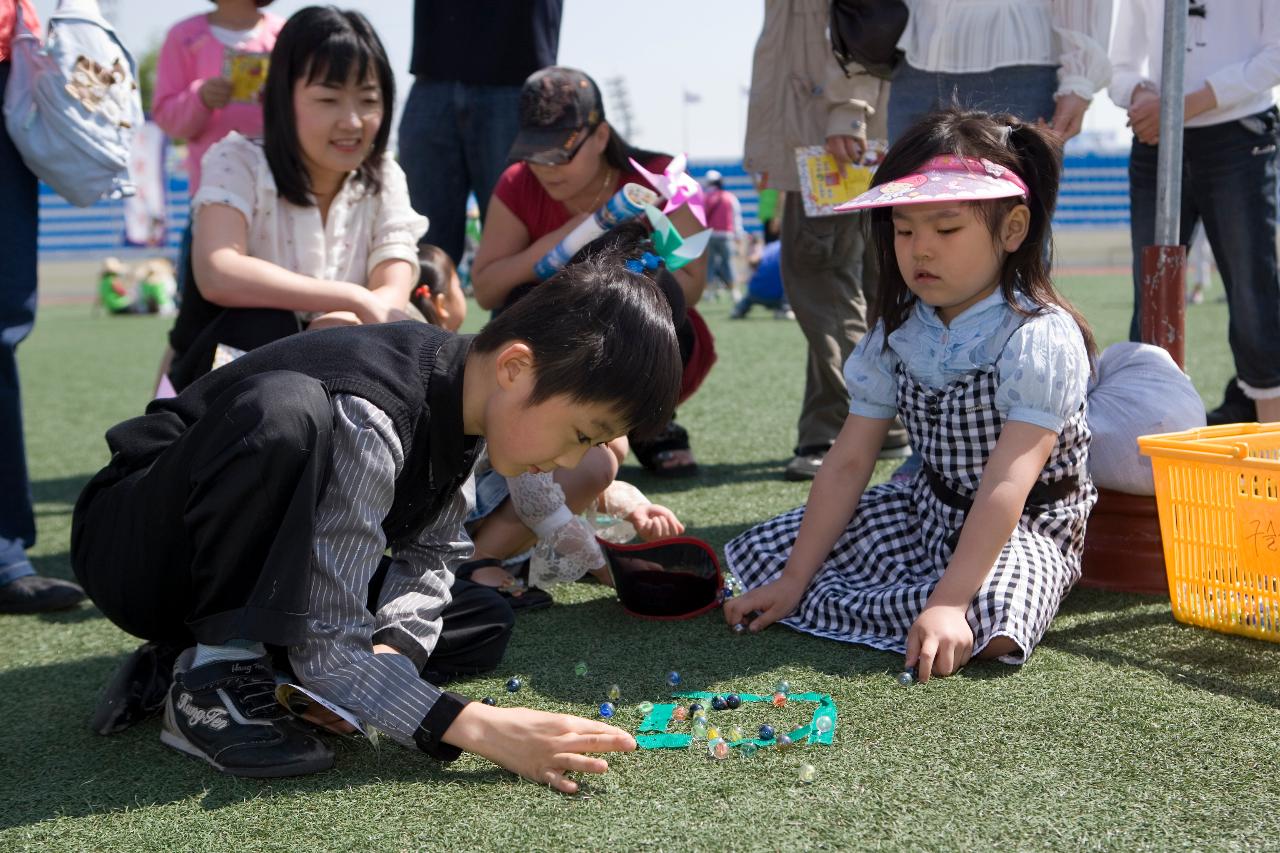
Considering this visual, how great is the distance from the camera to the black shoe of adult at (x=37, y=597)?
2703mm

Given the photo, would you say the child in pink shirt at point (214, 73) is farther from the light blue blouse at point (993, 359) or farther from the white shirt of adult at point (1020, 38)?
the light blue blouse at point (993, 359)

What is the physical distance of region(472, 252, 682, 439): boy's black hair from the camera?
5.52 ft

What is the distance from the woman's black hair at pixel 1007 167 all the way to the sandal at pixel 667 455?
1594 mm

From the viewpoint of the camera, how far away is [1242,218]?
10.0ft

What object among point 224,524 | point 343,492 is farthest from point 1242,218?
point 224,524

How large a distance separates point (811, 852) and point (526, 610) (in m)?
1.21

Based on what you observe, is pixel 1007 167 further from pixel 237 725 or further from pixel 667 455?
pixel 667 455

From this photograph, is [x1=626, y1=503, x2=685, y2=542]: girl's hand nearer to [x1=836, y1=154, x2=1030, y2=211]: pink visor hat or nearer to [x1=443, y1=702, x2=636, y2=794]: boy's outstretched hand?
[x1=836, y1=154, x2=1030, y2=211]: pink visor hat

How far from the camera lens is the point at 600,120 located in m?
3.40

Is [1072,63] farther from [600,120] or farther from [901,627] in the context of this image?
[901,627]

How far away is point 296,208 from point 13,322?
0.70 m

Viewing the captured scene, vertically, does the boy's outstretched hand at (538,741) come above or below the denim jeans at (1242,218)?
below

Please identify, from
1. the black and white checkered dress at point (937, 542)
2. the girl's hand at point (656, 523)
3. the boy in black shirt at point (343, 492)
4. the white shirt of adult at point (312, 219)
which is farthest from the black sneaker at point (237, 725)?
the white shirt of adult at point (312, 219)

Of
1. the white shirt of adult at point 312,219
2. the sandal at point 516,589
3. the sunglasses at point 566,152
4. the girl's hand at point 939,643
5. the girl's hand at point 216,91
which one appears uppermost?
the girl's hand at point 216,91
